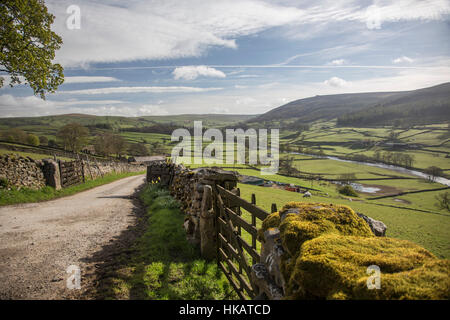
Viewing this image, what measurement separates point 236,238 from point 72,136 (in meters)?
75.0

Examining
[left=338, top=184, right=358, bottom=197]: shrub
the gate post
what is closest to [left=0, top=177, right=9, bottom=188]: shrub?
the gate post

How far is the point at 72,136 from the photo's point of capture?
6512 centimetres

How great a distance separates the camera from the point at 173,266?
244 inches

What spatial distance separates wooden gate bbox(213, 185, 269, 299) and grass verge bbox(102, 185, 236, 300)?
42 centimetres

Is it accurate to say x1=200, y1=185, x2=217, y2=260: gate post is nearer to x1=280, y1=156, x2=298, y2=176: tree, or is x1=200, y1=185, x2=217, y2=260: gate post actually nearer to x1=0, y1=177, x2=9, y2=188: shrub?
x1=0, y1=177, x2=9, y2=188: shrub

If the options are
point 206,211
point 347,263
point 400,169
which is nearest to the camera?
point 347,263

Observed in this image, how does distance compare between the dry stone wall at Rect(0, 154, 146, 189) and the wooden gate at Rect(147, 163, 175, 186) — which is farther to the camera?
the wooden gate at Rect(147, 163, 175, 186)

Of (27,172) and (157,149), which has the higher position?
(27,172)

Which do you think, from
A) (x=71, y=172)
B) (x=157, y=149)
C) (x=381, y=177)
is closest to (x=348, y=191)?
(x=381, y=177)

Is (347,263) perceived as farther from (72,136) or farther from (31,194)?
(72,136)

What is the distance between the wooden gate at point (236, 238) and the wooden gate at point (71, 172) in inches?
618

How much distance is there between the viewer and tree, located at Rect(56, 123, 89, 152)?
2544 inches

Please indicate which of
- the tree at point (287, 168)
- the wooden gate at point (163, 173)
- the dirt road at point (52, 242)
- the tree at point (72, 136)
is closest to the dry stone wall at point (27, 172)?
the dirt road at point (52, 242)
